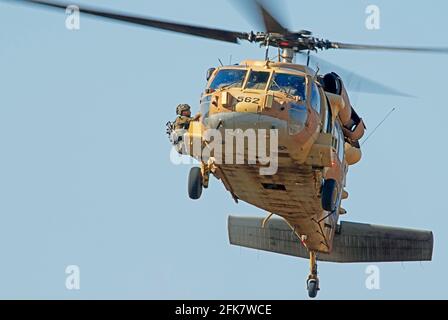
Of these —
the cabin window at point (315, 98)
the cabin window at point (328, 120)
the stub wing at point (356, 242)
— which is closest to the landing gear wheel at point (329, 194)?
the cabin window at point (328, 120)

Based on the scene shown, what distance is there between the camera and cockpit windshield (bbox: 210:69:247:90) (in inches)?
807

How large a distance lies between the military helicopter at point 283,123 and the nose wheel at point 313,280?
0.89 meters

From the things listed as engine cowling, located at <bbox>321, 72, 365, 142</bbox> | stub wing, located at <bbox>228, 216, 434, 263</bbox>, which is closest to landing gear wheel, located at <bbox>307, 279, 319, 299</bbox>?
stub wing, located at <bbox>228, 216, 434, 263</bbox>

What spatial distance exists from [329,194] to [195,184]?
2.34 meters

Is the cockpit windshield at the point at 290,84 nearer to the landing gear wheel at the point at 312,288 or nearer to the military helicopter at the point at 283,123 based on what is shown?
the military helicopter at the point at 283,123

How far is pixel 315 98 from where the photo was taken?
2092cm

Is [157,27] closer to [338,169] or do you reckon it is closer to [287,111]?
[287,111]

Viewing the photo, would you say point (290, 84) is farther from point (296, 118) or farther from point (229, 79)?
point (229, 79)

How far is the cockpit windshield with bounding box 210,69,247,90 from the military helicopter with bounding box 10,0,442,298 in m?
0.02

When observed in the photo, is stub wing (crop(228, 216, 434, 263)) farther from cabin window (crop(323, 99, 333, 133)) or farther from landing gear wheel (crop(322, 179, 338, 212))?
cabin window (crop(323, 99, 333, 133))

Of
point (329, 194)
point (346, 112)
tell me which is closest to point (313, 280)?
point (329, 194)

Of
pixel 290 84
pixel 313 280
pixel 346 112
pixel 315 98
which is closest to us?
pixel 290 84

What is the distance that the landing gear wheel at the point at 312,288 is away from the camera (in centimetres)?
2445
